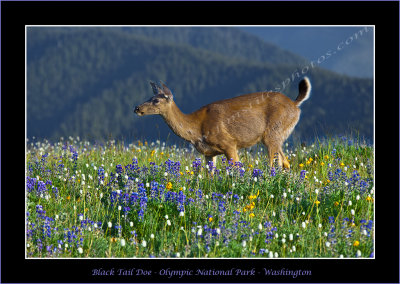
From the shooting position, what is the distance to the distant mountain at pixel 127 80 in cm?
5003

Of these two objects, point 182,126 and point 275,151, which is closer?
point 182,126

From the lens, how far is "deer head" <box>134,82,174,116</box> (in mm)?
8805

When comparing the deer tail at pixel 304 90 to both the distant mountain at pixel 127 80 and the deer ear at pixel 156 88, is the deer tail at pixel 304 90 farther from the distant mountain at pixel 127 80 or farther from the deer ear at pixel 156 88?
the distant mountain at pixel 127 80

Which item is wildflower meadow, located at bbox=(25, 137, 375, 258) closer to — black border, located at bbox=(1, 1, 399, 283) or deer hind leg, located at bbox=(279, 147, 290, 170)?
black border, located at bbox=(1, 1, 399, 283)

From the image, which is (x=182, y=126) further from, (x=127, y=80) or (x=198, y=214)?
(x=127, y=80)

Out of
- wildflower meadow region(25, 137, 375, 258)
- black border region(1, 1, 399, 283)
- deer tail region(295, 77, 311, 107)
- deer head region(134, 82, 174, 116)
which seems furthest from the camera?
deer tail region(295, 77, 311, 107)

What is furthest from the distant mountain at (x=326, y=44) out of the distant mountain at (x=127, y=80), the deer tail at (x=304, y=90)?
the deer tail at (x=304, y=90)

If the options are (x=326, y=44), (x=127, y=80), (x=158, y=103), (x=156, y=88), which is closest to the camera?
(x=158, y=103)

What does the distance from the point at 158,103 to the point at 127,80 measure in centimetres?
5154

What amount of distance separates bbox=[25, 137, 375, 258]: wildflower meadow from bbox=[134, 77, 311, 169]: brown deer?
2.43 feet

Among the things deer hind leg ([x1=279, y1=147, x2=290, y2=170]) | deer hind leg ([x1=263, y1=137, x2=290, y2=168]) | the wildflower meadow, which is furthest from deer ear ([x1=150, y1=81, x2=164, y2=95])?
deer hind leg ([x1=279, y1=147, x2=290, y2=170])

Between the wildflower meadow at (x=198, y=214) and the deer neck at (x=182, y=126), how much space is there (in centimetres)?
91

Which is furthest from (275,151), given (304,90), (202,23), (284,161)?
(202,23)

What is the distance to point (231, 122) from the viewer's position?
908 centimetres
